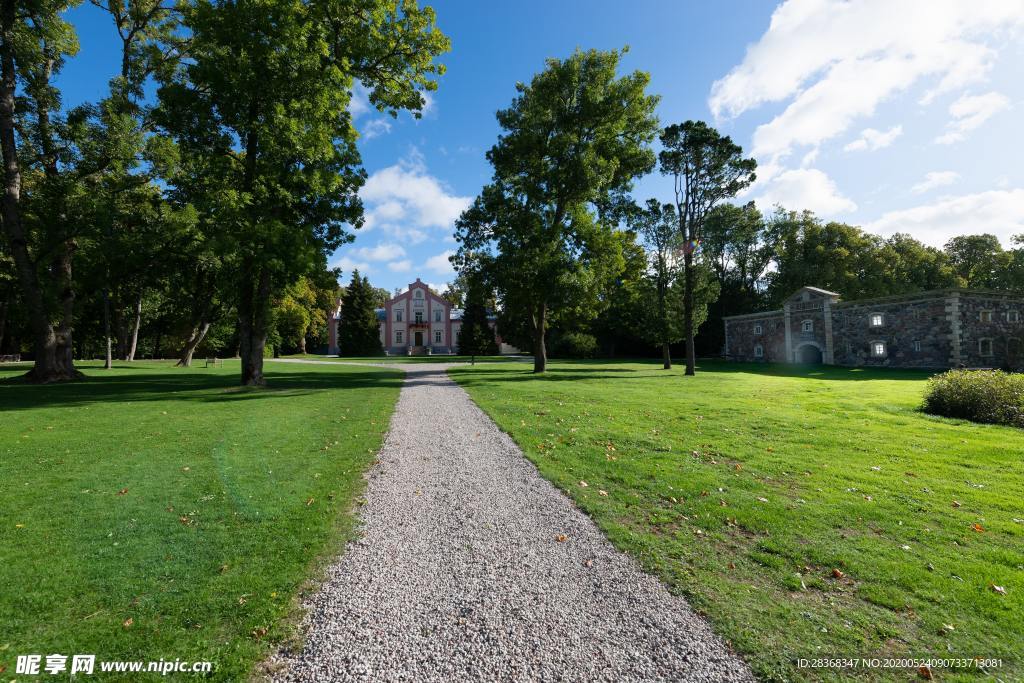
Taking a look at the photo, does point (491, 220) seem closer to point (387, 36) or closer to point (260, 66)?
point (387, 36)

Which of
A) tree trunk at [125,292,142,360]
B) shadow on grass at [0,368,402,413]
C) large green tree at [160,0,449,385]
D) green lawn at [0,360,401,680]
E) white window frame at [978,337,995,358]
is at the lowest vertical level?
green lawn at [0,360,401,680]

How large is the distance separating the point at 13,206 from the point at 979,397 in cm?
3319

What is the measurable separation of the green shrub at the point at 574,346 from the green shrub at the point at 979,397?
131 ft

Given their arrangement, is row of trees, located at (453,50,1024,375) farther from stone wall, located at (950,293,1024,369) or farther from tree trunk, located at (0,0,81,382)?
tree trunk, located at (0,0,81,382)

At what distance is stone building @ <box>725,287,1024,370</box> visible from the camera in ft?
92.1

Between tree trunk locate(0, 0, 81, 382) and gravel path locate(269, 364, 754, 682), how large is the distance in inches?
862

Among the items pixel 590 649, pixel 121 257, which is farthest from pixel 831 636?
pixel 121 257

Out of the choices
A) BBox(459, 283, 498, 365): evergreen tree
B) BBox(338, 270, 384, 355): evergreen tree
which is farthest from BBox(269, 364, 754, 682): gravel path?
BBox(338, 270, 384, 355): evergreen tree

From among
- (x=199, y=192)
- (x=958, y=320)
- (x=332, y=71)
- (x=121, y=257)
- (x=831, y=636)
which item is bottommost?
(x=831, y=636)

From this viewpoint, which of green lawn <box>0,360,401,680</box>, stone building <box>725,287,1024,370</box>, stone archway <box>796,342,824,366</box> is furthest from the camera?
stone archway <box>796,342,824,366</box>

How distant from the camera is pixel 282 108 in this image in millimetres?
14430

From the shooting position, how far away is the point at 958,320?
27.9m

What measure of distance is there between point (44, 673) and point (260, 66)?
1830 centimetres

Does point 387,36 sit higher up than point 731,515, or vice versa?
point 387,36
